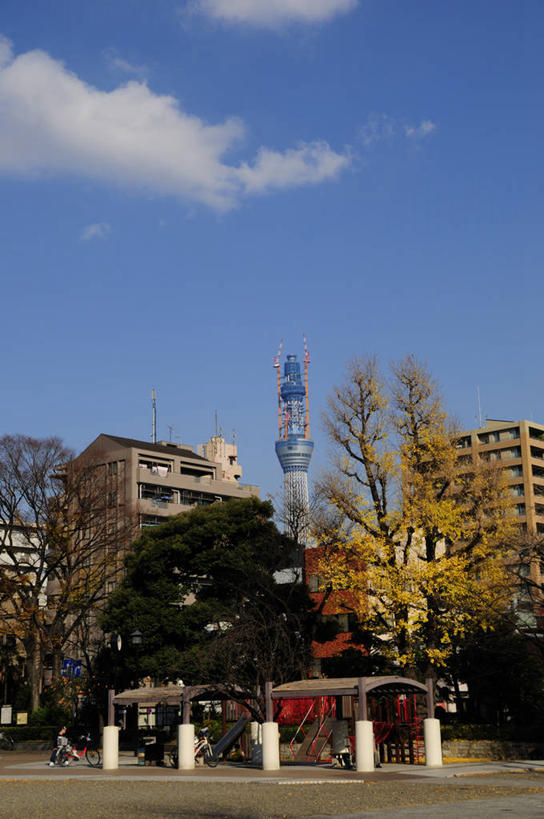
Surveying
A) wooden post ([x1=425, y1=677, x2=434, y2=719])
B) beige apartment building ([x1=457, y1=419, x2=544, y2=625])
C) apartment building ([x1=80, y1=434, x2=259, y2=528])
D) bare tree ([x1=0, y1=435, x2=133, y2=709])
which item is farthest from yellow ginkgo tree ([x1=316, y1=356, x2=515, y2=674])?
beige apartment building ([x1=457, y1=419, x2=544, y2=625])

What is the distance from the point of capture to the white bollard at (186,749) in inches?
1294

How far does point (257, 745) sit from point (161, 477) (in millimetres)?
63460

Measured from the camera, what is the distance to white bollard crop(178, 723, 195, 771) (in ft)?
108

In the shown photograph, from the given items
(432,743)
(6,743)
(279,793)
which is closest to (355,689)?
(432,743)

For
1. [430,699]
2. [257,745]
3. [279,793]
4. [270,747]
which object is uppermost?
[430,699]

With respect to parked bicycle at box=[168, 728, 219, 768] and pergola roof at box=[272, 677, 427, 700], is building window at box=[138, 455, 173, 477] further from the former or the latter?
pergola roof at box=[272, 677, 427, 700]

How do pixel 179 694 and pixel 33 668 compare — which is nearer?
pixel 179 694

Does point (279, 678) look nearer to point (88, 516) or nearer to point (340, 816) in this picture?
point (88, 516)

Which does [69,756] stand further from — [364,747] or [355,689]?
[355,689]

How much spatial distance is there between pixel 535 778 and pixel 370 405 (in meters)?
17.3

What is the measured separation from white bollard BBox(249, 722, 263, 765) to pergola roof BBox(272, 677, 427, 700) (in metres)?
4.25

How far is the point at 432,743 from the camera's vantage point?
30.3 m

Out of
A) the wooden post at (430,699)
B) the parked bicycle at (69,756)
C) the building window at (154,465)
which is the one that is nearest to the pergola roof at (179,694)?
the parked bicycle at (69,756)

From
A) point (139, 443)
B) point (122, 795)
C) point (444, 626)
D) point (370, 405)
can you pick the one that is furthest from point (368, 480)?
point (139, 443)
